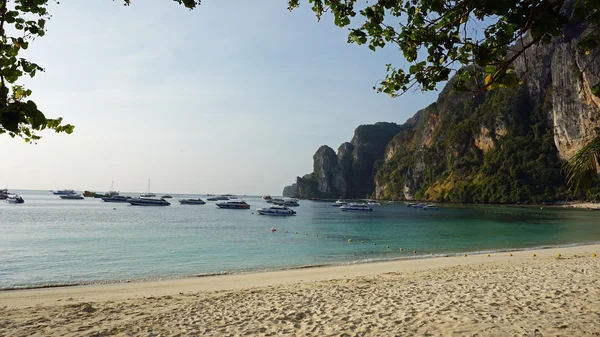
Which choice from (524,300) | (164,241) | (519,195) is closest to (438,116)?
(519,195)

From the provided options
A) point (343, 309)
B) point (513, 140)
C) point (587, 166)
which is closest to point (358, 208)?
point (513, 140)

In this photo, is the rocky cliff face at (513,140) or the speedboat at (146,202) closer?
the rocky cliff face at (513,140)

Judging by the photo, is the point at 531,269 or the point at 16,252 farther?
the point at 16,252

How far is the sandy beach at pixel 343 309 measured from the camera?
653 cm

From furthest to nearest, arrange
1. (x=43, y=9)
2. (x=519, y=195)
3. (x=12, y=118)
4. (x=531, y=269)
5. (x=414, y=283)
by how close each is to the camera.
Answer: (x=519, y=195)
(x=531, y=269)
(x=414, y=283)
(x=43, y=9)
(x=12, y=118)

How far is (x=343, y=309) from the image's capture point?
797 centimetres

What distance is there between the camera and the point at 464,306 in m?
7.73

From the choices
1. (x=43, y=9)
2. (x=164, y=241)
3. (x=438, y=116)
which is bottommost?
(x=164, y=241)

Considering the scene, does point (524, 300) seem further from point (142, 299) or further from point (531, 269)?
point (142, 299)

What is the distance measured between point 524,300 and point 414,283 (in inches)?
136

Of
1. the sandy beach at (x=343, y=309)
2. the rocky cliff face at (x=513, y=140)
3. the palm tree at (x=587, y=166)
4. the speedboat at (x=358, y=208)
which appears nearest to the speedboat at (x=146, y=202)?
the speedboat at (x=358, y=208)

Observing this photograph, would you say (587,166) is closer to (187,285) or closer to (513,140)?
(187,285)

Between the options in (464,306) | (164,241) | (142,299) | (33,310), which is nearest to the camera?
(464,306)

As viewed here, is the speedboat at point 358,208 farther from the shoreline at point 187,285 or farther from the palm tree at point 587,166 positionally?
the palm tree at point 587,166
